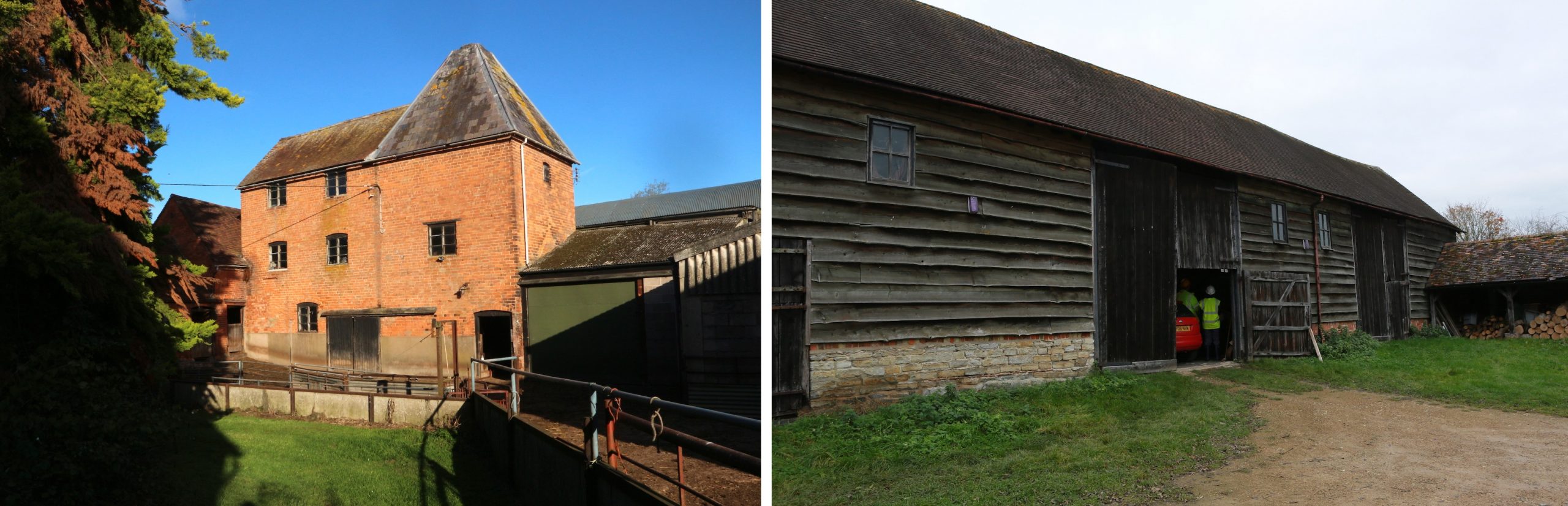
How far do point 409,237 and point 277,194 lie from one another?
2.13 feet

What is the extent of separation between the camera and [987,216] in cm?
725

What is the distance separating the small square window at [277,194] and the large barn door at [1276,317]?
12.1 meters

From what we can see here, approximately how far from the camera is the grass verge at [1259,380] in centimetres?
885

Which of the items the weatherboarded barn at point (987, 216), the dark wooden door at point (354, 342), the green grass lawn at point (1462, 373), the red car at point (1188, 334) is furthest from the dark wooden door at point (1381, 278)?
the dark wooden door at point (354, 342)

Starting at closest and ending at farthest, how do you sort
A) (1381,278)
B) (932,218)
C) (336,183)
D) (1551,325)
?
1. (336,183)
2. (932,218)
3. (1551,325)
4. (1381,278)

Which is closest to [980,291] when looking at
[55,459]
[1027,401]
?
[1027,401]

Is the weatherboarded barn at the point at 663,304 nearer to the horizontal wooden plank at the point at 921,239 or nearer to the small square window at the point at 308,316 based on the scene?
the horizontal wooden plank at the point at 921,239

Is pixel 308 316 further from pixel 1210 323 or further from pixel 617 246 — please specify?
pixel 1210 323

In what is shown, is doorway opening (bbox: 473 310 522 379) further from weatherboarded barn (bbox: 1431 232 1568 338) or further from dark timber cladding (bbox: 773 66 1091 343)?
weatherboarded barn (bbox: 1431 232 1568 338)

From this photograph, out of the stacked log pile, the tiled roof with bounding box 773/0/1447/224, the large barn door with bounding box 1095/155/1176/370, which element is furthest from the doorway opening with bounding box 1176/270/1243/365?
the stacked log pile

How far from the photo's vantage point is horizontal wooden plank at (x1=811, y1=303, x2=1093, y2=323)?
587cm

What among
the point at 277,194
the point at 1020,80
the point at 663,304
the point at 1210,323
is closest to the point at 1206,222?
the point at 1210,323

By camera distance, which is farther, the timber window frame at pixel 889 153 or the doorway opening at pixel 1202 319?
the doorway opening at pixel 1202 319

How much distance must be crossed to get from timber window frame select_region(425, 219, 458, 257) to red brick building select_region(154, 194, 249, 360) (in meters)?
0.92
